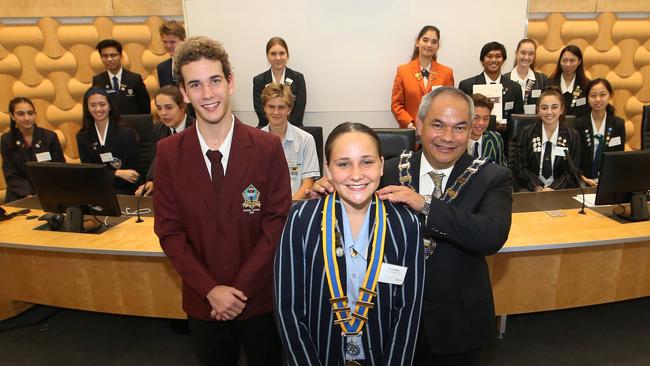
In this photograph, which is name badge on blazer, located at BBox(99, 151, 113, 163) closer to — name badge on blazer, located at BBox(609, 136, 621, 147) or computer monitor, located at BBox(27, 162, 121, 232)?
computer monitor, located at BBox(27, 162, 121, 232)

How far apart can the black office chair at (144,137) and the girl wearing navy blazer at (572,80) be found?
425 cm

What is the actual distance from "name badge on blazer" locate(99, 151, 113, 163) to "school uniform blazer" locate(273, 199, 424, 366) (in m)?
2.94

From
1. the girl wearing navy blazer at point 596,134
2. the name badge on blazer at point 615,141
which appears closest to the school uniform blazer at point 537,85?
the girl wearing navy blazer at point 596,134

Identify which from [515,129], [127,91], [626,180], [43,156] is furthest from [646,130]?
[43,156]

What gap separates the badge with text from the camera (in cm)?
161

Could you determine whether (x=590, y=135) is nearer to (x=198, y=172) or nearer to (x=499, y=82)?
(x=499, y=82)

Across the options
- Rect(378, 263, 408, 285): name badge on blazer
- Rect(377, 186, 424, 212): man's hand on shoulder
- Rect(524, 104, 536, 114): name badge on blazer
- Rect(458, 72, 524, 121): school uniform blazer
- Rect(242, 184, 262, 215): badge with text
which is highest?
Rect(458, 72, 524, 121): school uniform blazer

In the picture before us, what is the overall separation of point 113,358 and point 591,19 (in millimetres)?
6440

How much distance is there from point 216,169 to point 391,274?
755 mm

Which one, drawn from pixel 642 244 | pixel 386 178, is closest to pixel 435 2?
pixel 642 244

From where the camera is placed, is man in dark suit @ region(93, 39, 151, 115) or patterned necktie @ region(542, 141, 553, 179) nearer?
patterned necktie @ region(542, 141, 553, 179)

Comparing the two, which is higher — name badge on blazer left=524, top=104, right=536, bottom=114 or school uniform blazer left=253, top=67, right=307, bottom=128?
school uniform blazer left=253, top=67, right=307, bottom=128

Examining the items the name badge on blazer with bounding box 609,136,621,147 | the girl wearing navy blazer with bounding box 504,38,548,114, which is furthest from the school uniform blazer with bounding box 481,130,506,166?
the girl wearing navy blazer with bounding box 504,38,548,114

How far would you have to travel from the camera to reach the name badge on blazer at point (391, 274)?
1.38 m
